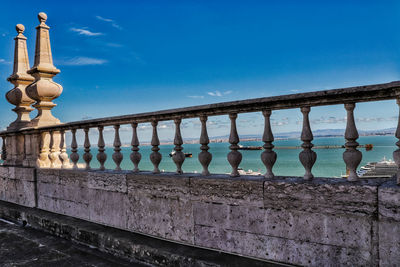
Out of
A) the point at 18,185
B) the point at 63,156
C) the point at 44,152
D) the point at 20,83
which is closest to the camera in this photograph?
the point at 63,156

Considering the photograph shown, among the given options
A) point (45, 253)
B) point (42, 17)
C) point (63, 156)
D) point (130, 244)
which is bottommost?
point (45, 253)

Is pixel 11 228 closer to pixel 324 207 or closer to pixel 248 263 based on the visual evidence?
pixel 248 263

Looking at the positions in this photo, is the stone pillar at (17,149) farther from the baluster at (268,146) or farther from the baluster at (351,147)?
the baluster at (351,147)

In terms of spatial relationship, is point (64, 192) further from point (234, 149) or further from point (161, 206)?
point (234, 149)

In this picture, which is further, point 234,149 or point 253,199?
point 234,149

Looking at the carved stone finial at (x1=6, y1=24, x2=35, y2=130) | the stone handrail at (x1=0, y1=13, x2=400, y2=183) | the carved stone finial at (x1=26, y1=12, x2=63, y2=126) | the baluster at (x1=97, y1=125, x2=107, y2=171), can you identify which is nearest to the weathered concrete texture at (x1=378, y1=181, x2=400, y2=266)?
the stone handrail at (x1=0, y1=13, x2=400, y2=183)

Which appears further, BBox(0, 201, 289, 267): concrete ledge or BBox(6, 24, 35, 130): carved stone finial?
BBox(6, 24, 35, 130): carved stone finial

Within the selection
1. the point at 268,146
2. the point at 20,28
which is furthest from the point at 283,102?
the point at 20,28

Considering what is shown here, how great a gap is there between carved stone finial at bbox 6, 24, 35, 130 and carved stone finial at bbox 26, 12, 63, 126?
3.06 ft

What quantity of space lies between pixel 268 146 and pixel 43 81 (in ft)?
16.6

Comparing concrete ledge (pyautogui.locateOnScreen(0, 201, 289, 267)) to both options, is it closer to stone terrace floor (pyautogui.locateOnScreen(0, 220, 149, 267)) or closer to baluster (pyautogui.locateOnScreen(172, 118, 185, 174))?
stone terrace floor (pyautogui.locateOnScreen(0, 220, 149, 267))

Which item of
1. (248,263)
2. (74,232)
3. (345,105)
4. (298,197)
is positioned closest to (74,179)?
(74,232)

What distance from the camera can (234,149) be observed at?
3.20m

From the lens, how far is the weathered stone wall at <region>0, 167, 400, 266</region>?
7.66 ft
